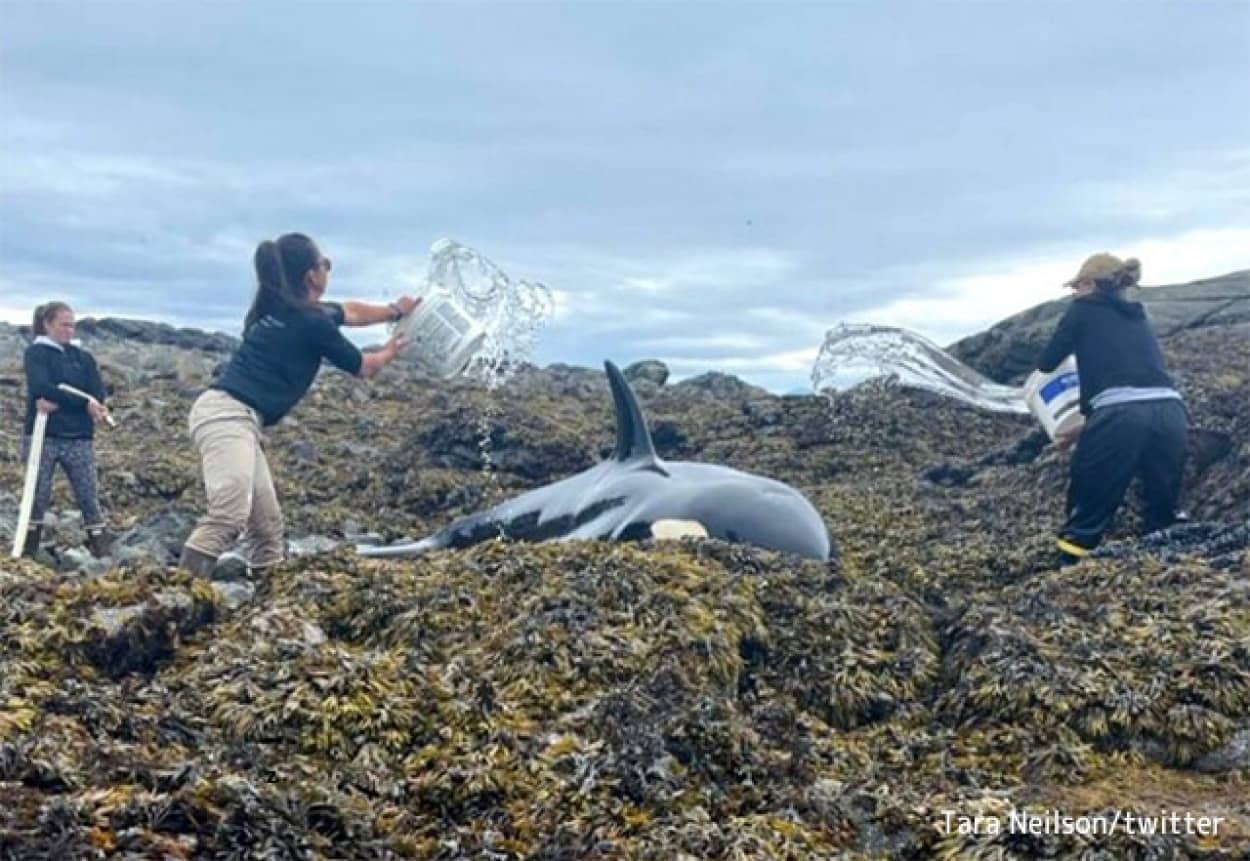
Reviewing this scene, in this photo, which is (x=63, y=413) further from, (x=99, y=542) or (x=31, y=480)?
(x=99, y=542)

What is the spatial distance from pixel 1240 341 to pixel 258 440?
14064 millimetres

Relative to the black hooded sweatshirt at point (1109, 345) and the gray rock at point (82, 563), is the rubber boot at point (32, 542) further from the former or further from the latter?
the black hooded sweatshirt at point (1109, 345)

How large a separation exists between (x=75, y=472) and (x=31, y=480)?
0.70 metres

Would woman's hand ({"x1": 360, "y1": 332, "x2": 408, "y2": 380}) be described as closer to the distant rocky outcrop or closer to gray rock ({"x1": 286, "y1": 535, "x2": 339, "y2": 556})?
gray rock ({"x1": 286, "y1": 535, "x2": 339, "y2": 556})

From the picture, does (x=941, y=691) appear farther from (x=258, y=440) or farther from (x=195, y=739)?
(x=258, y=440)

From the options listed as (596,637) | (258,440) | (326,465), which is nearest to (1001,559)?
(596,637)

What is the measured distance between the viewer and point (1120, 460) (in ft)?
28.1

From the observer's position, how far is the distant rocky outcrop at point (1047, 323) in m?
20.6

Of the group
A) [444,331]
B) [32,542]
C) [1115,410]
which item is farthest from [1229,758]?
[32,542]

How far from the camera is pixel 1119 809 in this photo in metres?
4.19

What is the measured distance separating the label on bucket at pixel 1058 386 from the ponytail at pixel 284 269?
18.7ft

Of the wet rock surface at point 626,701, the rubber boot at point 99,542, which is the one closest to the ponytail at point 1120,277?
the wet rock surface at point 626,701

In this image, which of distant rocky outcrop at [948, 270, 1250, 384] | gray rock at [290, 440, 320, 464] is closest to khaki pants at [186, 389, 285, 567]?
gray rock at [290, 440, 320, 464]

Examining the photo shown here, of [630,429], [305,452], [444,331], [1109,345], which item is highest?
[444,331]
